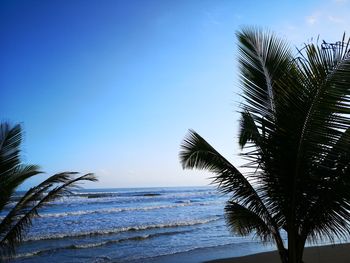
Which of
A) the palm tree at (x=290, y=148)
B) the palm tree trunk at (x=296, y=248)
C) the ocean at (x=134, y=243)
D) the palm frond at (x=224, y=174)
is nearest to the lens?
the palm tree at (x=290, y=148)

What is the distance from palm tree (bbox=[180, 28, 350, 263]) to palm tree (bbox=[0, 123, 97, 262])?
1790 millimetres

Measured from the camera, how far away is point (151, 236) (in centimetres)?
1728

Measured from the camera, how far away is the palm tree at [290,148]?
3.41 meters

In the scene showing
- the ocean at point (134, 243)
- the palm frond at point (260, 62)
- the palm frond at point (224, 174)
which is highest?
the palm frond at point (260, 62)

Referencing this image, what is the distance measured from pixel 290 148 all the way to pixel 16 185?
12.1 feet

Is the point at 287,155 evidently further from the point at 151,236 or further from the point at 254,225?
the point at 151,236

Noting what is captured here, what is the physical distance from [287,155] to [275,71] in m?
1.40

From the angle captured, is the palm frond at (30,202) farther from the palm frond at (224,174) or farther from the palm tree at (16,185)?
the palm frond at (224,174)

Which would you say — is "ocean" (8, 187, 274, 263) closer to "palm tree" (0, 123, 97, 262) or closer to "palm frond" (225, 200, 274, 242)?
"palm tree" (0, 123, 97, 262)

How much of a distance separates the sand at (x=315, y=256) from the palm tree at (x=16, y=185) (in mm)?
7430

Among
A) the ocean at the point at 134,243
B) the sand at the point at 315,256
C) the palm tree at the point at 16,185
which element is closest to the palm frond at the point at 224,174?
the palm tree at the point at 16,185

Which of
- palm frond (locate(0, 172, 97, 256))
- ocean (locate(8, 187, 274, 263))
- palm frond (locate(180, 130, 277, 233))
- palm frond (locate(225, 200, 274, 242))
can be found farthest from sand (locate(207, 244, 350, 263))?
palm frond (locate(0, 172, 97, 256))

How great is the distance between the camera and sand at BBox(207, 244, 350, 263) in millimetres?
10188

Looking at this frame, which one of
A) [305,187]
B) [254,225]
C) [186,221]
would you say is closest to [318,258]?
[254,225]
